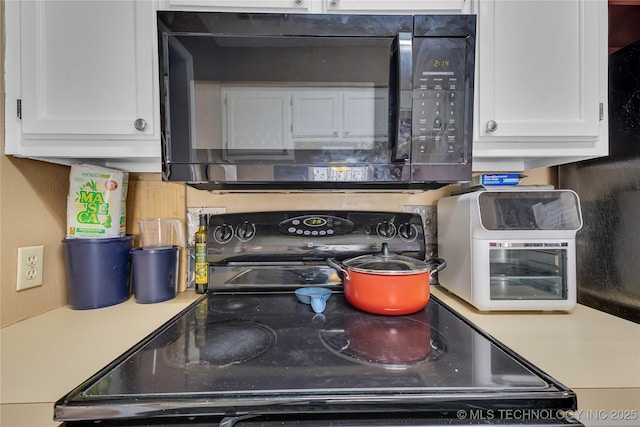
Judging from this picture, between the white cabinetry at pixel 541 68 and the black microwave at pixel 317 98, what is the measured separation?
13 cm

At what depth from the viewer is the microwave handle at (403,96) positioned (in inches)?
27.8

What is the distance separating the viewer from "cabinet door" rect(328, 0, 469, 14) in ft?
2.63

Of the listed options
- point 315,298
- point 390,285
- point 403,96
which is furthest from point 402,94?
point 315,298

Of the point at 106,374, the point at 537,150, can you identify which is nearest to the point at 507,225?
the point at 537,150

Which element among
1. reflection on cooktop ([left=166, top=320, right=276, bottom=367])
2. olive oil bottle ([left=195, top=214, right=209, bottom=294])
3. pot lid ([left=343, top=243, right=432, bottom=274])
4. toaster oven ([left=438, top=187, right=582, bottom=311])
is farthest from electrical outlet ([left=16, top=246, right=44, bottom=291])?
toaster oven ([left=438, top=187, right=582, bottom=311])

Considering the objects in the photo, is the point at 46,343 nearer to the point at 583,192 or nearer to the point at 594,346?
the point at 594,346

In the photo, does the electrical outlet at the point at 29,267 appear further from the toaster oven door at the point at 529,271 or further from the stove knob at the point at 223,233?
the toaster oven door at the point at 529,271

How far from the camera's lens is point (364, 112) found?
0.73 meters

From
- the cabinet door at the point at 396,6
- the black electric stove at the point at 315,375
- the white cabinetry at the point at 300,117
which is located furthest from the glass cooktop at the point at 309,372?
the cabinet door at the point at 396,6

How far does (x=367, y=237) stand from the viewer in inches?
40.6

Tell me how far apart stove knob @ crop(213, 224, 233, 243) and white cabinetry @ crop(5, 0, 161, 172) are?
1.21 feet

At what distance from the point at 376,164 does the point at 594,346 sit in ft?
2.06

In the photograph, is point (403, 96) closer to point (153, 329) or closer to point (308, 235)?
point (308, 235)

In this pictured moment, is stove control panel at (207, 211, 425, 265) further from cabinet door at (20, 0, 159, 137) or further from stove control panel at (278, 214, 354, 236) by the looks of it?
cabinet door at (20, 0, 159, 137)
